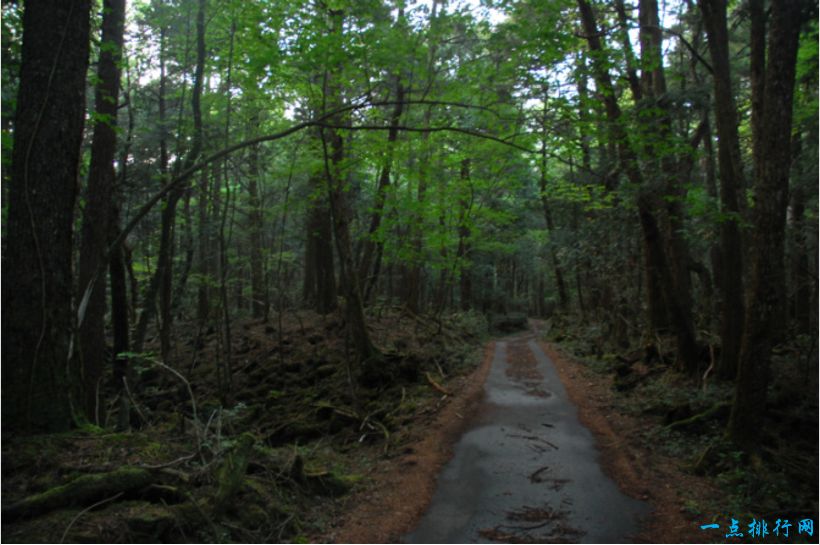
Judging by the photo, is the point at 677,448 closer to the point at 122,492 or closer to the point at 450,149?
the point at 122,492

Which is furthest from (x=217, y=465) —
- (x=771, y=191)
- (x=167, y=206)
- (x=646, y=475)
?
(x=771, y=191)

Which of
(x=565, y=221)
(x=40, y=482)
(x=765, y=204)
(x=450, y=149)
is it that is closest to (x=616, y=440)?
(x=765, y=204)

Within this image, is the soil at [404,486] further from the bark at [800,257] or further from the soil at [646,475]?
the bark at [800,257]

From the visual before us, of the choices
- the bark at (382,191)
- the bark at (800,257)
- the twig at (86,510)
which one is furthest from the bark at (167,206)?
the bark at (800,257)

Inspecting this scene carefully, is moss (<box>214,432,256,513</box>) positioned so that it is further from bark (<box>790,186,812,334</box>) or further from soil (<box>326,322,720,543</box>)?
bark (<box>790,186,812,334</box>)

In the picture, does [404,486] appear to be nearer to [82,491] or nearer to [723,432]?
[82,491]

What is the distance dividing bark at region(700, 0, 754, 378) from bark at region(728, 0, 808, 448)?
1.76 meters

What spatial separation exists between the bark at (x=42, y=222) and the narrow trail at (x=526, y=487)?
423 cm

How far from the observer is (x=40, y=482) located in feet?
14.9

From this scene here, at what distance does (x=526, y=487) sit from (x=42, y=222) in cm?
662

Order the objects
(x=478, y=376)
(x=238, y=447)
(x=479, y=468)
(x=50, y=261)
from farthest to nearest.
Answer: (x=478, y=376) < (x=479, y=468) < (x=238, y=447) < (x=50, y=261)

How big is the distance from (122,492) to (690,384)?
10.7 metres

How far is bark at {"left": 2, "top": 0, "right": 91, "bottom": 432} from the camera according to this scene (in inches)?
196

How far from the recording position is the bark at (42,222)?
498 centimetres
